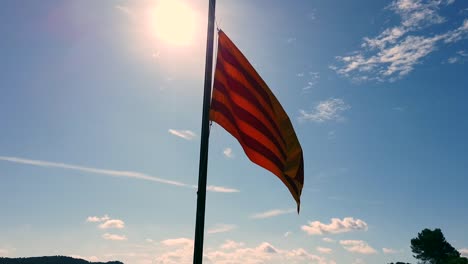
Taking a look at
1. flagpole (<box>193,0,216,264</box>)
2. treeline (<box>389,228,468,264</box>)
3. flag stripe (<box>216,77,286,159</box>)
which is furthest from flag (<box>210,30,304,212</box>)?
treeline (<box>389,228,468,264</box>)

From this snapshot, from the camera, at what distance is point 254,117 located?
10.7 meters

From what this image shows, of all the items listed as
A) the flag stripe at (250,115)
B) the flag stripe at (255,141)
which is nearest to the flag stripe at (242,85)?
the flag stripe at (250,115)

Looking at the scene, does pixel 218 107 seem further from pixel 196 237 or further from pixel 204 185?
pixel 196 237

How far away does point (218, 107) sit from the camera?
381 inches

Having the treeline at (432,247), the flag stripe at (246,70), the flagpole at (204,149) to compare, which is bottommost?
the flagpole at (204,149)

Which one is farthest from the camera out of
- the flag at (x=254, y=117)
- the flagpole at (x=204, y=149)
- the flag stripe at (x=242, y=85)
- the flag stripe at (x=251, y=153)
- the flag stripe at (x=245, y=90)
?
A: the flag stripe at (x=242, y=85)

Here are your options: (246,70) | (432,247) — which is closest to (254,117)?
(246,70)

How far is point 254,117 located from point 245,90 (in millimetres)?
735

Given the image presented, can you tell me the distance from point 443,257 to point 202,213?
138m

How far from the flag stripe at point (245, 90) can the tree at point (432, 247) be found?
13315cm

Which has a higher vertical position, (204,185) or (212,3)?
(212,3)

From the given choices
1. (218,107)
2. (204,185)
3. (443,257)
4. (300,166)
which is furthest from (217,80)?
(443,257)

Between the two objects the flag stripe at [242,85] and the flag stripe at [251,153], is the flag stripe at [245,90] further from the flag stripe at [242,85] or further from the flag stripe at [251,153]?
the flag stripe at [251,153]

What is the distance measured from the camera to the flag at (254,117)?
10008 mm
